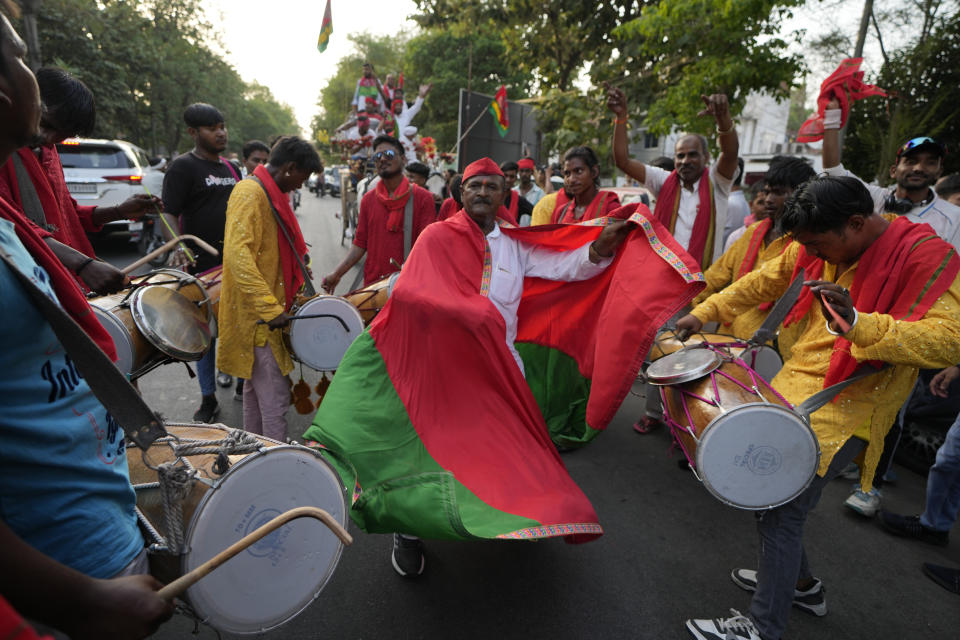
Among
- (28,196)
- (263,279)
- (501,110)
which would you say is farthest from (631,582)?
(501,110)

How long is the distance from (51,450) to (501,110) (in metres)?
10.2

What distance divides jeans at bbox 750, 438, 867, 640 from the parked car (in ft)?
28.2

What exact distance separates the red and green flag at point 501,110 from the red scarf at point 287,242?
7.58 metres

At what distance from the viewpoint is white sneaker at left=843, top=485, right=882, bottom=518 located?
3.31m

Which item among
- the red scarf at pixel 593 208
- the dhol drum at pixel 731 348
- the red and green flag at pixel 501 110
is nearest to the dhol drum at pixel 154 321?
the dhol drum at pixel 731 348

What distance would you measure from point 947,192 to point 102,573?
616 centimetres

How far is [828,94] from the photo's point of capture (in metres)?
3.30

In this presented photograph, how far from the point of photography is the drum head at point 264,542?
4.51 feet

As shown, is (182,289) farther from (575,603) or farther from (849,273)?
(849,273)

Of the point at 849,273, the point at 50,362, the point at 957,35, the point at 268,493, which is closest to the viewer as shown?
the point at 50,362

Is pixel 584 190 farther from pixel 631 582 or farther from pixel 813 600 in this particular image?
pixel 813 600

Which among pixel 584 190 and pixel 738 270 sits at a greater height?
pixel 584 190

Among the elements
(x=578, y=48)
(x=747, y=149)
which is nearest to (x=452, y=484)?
(x=578, y=48)

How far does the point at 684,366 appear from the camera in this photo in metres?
2.44
